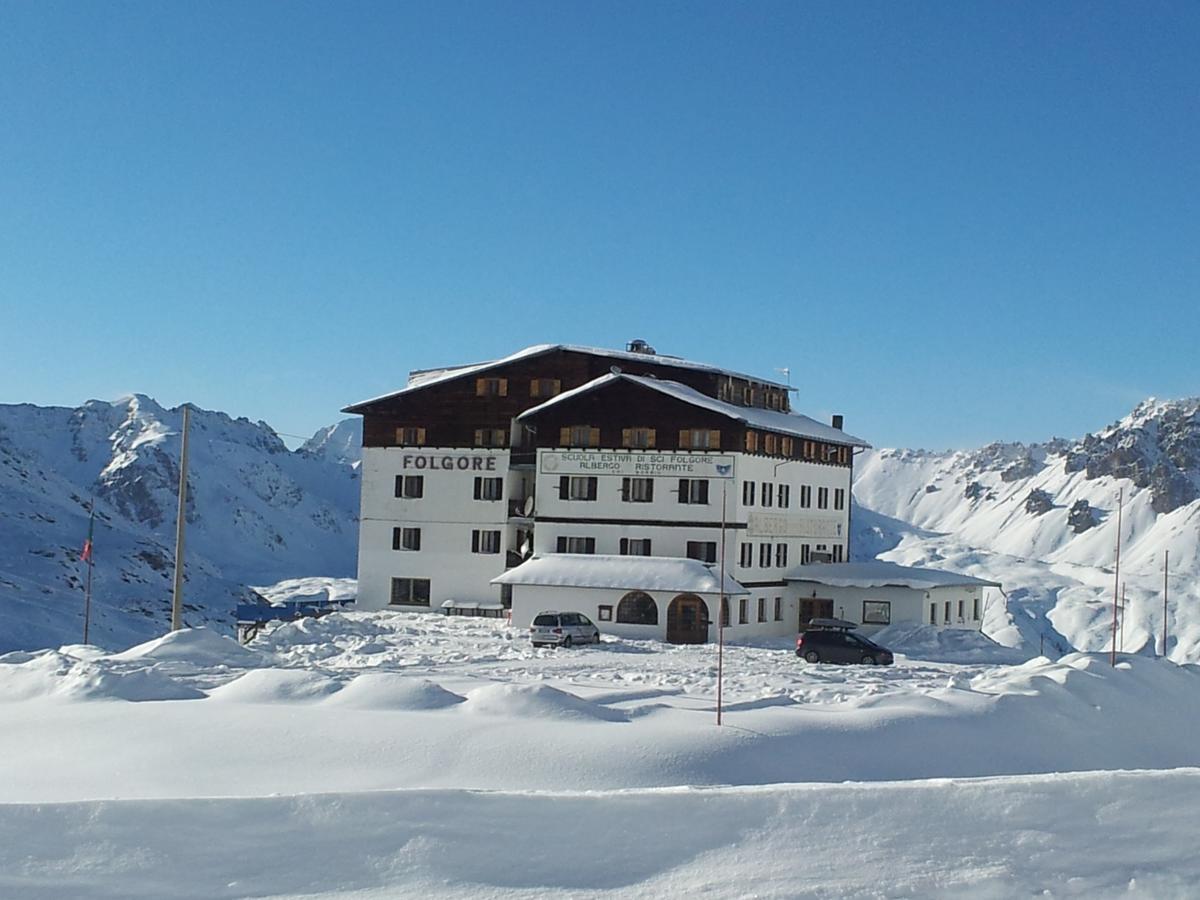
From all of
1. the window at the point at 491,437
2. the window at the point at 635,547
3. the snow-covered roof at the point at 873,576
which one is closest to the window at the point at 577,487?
the window at the point at 635,547

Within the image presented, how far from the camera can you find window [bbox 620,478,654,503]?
57125 millimetres

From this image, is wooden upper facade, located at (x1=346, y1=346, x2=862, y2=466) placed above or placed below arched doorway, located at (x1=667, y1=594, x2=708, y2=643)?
above

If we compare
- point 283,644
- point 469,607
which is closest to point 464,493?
point 469,607

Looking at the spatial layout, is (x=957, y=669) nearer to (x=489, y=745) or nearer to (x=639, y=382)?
(x=639, y=382)

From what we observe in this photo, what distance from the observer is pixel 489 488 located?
6300cm

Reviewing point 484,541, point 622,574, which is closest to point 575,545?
point 622,574

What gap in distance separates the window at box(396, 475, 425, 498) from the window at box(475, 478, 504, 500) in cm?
282

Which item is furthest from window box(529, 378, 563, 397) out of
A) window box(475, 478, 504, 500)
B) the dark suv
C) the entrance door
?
the dark suv

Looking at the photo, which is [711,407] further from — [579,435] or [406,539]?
[406,539]

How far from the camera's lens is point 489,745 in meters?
21.8

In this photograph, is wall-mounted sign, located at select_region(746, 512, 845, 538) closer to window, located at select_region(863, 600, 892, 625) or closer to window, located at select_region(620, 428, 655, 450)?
window, located at select_region(863, 600, 892, 625)

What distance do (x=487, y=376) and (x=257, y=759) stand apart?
43.3 metres

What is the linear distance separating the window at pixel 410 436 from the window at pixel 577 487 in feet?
30.0

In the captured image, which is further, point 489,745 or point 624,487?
point 624,487
